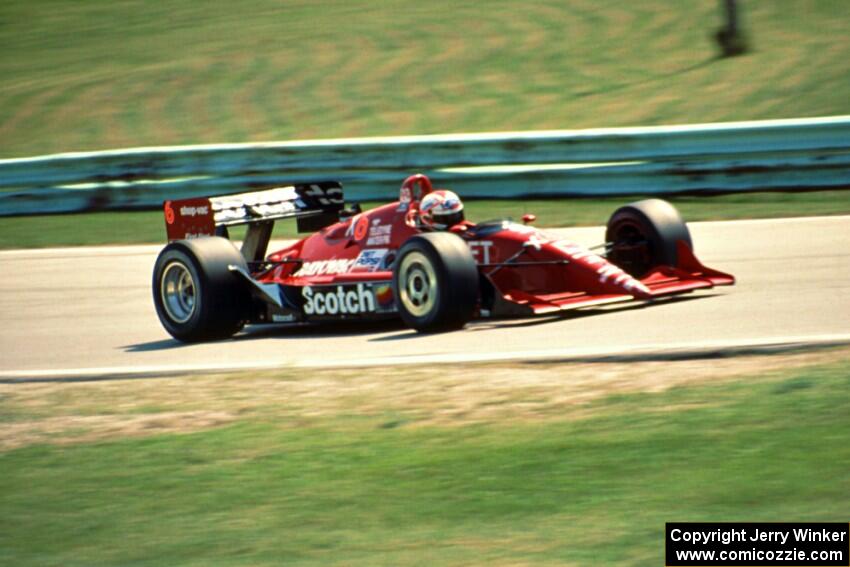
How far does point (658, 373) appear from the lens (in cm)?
766

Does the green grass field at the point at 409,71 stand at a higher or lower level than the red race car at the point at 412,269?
higher

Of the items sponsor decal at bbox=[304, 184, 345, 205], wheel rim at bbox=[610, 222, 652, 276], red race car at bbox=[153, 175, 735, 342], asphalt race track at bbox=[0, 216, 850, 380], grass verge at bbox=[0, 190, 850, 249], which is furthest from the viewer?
grass verge at bbox=[0, 190, 850, 249]

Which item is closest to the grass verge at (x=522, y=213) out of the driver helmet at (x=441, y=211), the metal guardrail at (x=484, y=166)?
the metal guardrail at (x=484, y=166)

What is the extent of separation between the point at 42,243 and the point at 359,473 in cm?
1089

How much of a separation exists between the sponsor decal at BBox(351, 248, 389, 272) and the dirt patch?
204 cm

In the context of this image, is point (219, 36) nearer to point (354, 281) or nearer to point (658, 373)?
point (354, 281)

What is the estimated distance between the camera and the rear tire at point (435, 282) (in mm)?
9328

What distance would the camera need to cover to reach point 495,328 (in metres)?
9.80

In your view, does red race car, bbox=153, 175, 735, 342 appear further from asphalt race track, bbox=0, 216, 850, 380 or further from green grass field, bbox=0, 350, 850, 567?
green grass field, bbox=0, 350, 850, 567

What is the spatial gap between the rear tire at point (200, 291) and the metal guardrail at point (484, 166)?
19.2ft

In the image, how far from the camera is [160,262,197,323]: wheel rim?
10.7 metres

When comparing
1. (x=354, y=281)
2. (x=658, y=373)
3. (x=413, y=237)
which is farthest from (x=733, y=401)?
(x=354, y=281)

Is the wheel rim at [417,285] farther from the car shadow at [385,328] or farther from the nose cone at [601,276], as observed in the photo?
the nose cone at [601,276]

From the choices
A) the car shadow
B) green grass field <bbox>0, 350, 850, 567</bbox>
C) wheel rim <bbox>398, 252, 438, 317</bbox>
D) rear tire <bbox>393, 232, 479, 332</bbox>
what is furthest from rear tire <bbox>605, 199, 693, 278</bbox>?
green grass field <bbox>0, 350, 850, 567</bbox>
